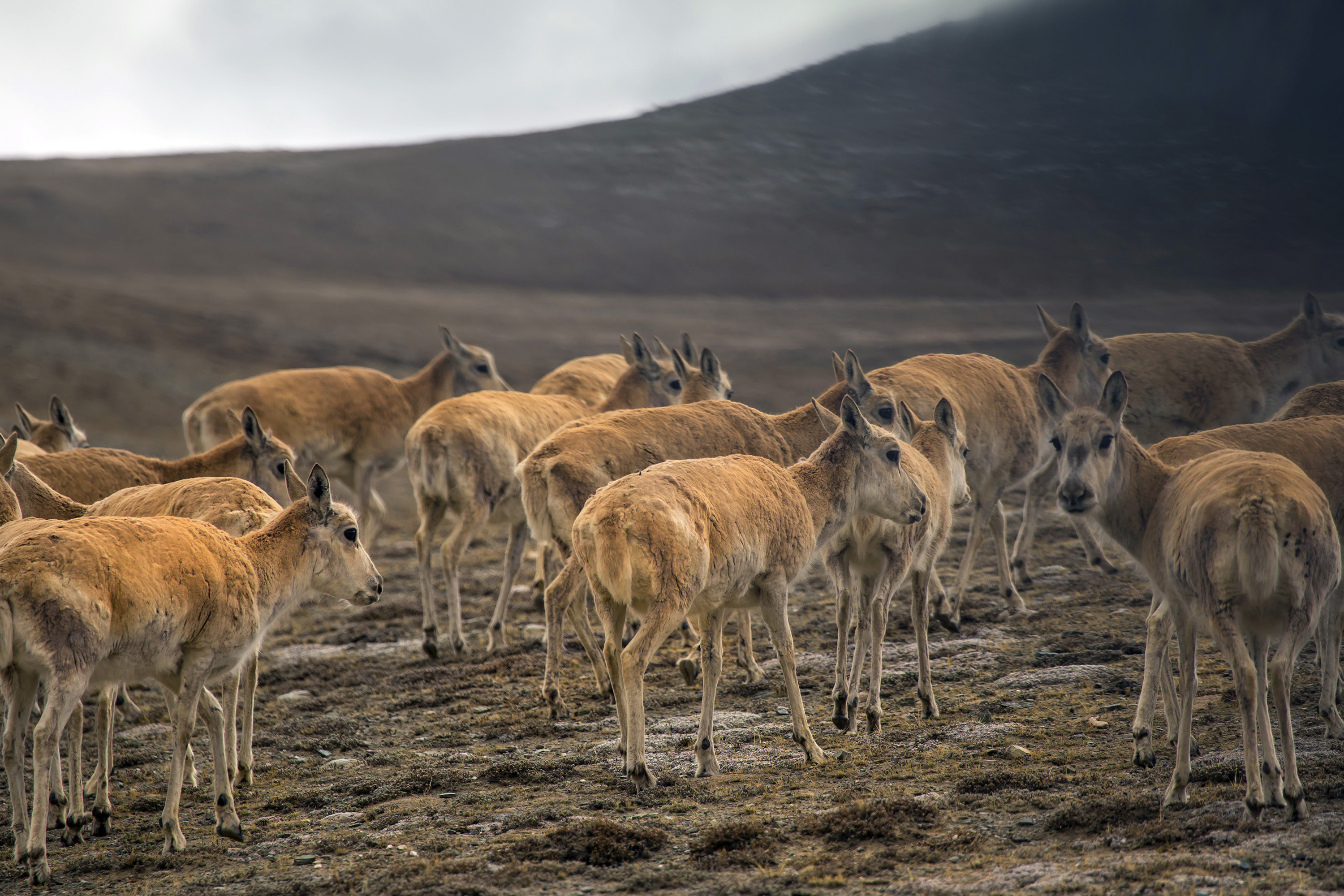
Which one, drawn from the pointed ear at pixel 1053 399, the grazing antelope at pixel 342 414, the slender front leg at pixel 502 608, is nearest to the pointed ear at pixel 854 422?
the pointed ear at pixel 1053 399

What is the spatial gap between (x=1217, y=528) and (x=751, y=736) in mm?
3730

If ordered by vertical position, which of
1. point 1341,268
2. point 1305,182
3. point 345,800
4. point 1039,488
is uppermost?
point 1305,182

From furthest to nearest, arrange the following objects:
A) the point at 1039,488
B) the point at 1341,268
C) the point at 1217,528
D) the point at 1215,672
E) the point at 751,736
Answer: the point at 1341,268
the point at 1039,488
the point at 1215,672
the point at 751,736
the point at 1217,528

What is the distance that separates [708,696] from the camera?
7.08 m

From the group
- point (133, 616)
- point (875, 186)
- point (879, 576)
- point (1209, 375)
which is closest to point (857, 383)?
point (879, 576)

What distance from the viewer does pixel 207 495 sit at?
845 centimetres

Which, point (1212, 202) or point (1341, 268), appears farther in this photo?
point (1212, 202)

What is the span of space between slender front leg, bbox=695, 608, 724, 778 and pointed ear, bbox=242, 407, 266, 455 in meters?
5.52

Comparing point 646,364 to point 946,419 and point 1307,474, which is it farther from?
point 1307,474

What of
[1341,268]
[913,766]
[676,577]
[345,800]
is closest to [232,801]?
[345,800]

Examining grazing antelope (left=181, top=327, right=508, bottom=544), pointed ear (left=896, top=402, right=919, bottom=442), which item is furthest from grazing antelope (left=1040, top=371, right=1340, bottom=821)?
grazing antelope (left=181, top=327, right=508, bottom=544)

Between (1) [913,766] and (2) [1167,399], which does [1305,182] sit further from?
(1) [913,766]

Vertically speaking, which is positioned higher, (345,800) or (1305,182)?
(1305,182)

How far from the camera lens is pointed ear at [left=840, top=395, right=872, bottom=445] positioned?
827 cm
